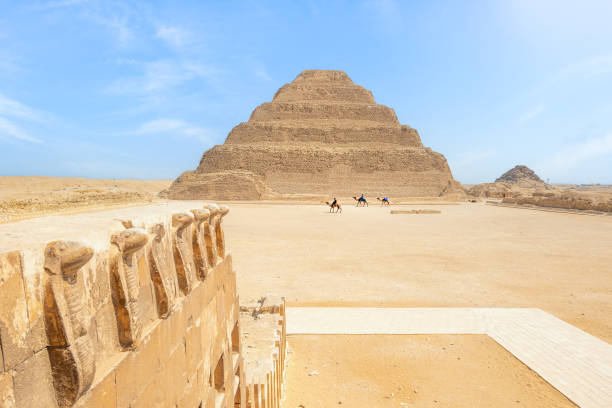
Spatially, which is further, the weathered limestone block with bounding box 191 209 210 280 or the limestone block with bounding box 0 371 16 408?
the weathered limestone block with bounding box 191 209 210 280

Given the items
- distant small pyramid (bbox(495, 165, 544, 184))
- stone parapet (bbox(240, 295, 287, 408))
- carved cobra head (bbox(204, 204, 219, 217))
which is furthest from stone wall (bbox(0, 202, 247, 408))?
distant small pyramid (bbox(495, 165, 544, 184))

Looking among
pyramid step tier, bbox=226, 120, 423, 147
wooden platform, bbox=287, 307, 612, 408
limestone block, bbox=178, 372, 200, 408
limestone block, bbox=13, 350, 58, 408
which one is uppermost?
pyramid step tier, bbox=226, 120, 423, 147

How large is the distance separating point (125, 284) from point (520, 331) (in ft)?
22.3

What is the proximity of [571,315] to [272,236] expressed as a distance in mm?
10376

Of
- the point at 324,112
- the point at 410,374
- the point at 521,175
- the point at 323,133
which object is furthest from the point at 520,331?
the point at 521,175

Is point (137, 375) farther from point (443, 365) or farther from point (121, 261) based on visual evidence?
point (443, 365)

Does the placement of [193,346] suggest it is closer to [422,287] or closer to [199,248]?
[199,248]

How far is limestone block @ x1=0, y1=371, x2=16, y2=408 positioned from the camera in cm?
82

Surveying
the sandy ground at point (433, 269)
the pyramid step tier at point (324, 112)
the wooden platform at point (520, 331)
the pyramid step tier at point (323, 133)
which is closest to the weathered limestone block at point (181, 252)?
the wooden platform at point (520, 331)

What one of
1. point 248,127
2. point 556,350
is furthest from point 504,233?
point 248,127

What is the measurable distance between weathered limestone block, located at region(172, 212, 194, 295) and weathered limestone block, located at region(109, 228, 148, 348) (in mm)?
480

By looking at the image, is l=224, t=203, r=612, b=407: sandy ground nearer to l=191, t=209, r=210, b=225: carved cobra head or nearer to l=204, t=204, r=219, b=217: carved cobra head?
l=204, t=204, r=219, b=217: carved cobra head

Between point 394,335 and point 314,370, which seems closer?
point 314,370

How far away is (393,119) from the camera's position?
6481 cm
